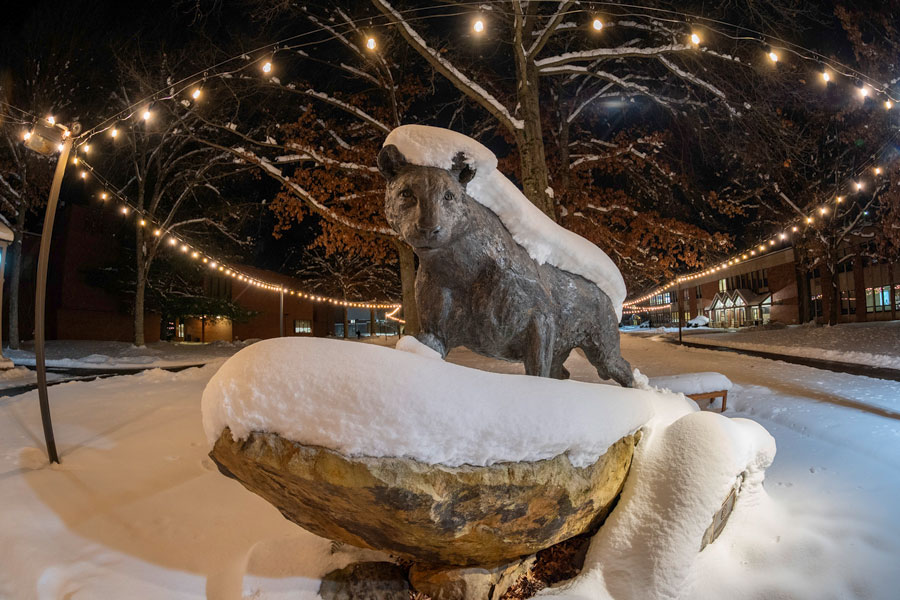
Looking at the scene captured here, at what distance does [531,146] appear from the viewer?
643 centimetres

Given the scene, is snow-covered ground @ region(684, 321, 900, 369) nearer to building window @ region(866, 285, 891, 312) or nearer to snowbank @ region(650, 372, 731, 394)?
snowbank @ region(650, 372, 731, 394)

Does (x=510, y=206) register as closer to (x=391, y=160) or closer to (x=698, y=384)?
(x=391, y=160)

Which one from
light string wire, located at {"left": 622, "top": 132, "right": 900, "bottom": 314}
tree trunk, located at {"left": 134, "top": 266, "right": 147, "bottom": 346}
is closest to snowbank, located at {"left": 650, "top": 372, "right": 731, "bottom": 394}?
light string wire, located at {"left": 622, "top": 132, "right": 900, "bottom": 314}

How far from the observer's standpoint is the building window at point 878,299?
84.7 feet

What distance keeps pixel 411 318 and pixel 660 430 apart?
276 inches

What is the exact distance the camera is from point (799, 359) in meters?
13.1

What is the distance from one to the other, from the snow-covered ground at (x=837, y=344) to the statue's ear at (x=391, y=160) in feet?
46.4

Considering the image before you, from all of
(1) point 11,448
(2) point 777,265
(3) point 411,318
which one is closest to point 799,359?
(3) point 411,318

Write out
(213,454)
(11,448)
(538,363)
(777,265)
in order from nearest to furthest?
(213,454)
(538,363)
(11,448)
(777,265)

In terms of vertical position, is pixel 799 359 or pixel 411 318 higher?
pixel 411 318

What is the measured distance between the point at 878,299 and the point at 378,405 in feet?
114

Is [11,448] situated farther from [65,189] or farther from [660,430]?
[65,189]

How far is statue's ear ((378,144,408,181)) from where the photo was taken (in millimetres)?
2143

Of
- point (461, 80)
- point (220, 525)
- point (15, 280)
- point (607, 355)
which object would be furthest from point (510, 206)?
point (15, 280)
